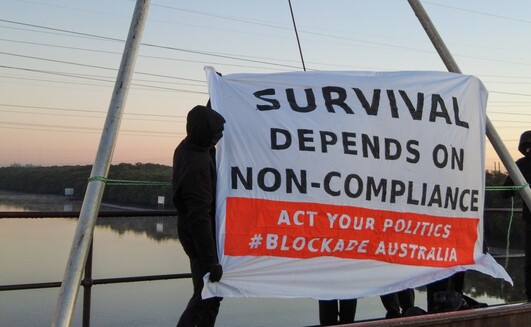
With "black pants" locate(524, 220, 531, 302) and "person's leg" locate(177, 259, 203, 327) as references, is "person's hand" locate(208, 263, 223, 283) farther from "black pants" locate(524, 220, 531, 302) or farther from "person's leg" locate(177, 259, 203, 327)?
"black pants" locate(524, 220, 531, 302)

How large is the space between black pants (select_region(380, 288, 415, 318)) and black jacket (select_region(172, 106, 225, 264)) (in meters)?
1.61

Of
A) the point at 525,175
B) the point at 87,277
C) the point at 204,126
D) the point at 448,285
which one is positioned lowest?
the point at 448,285

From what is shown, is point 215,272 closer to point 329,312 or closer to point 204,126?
point 204,126

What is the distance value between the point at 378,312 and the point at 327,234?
219 centimetres

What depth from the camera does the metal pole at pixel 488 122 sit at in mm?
3892

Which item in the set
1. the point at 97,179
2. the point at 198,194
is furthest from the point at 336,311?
the point at 97,179

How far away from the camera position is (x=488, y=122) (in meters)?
3.84

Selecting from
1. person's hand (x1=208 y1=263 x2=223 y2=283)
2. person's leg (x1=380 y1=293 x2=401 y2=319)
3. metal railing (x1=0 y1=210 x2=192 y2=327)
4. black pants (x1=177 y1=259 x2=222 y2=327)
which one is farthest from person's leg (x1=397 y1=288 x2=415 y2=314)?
person's hand (x1=208 y1=263 x2=223 y2=283)

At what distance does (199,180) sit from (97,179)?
0.45 meters

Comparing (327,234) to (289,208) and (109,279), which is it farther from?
(109,279)

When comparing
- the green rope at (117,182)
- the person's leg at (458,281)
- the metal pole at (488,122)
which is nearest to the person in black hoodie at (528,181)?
the metal pole at (488,122)

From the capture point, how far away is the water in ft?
14.8

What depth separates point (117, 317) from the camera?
8.06 metres

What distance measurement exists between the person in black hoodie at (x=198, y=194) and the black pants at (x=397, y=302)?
58.6 inches
